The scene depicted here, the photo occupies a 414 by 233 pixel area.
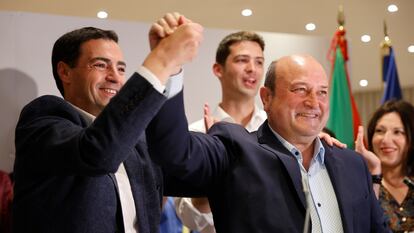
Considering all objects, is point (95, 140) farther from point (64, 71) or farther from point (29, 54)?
point (29, 54)

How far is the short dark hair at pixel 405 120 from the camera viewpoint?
3.64 m

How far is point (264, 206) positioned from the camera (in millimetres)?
1979

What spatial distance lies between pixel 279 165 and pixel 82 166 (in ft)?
1.92

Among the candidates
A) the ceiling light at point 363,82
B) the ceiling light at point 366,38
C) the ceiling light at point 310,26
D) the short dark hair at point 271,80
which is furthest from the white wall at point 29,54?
the ceiling light at point 363,82

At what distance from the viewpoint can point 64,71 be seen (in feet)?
7.63

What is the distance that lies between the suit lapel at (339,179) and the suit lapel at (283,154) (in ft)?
0.43

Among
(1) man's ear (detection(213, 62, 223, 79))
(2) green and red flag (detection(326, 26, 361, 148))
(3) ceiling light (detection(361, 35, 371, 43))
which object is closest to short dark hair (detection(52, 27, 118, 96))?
(1) man's ear (detection(213, 62, 223, 79))

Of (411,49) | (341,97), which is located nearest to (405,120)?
(341,97)

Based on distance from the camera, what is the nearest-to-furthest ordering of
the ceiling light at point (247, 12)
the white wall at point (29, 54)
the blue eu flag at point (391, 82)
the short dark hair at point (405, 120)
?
the short dark hair at point (405, 120) → the white wall at point (29, 54) → the blue eu flag at point (391, 82) → the ceiling light at point (247, 12)

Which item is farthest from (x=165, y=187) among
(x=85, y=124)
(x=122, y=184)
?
(x=85, y=124)

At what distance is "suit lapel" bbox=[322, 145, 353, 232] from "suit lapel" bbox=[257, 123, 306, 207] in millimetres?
130

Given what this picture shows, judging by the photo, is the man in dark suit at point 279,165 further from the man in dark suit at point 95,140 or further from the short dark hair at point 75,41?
the short dark hair at point 75,41

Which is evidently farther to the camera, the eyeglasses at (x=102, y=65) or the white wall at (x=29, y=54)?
the white wall at (x=29, y=54)

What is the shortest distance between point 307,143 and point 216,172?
0.37 m
